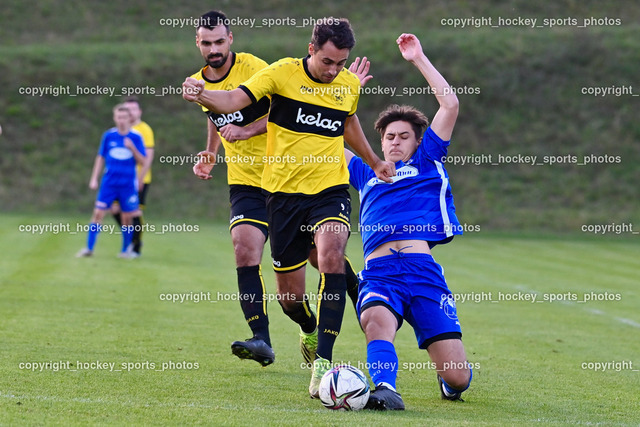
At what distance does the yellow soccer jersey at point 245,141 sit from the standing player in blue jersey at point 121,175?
8903 mm

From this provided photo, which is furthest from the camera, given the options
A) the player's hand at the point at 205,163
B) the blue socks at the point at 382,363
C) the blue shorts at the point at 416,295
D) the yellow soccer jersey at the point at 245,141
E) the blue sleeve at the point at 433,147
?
the yellow soccer jersey at the point at 245,141

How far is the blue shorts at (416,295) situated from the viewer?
574 cm

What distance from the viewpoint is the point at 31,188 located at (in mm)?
31672

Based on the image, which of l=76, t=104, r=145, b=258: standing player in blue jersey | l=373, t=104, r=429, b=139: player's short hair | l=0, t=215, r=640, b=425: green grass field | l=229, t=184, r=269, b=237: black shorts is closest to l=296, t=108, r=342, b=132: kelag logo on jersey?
l=373, t=104, r=429, b=139: player's short hair

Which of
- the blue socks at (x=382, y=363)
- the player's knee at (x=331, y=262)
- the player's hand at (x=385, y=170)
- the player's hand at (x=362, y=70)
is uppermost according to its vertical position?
the player's hand at (x=362, y=70)

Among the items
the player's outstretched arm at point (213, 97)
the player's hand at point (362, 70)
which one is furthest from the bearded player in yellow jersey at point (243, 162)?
the player's outstretched arm at point (213, 97)

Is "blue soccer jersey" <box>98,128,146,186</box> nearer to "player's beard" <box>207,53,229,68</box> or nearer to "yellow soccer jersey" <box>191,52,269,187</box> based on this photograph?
"yellow soccer jersey" <box>191,52,269,187</box>

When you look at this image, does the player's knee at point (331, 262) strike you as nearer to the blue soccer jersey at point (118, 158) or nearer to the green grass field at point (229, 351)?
the green grass field at point (229, 351)

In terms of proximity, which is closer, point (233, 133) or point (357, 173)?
point (233, 133)

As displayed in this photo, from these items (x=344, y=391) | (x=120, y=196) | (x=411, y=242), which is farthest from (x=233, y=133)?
(x=120, y=196)

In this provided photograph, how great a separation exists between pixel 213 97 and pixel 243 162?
1.77 metres

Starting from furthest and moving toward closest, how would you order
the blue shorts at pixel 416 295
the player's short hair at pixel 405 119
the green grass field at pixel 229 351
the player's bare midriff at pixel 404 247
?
the player's short hair at pixel 405 119
the player's bare midriff at pixel 404 247
the blue shorts at pixel 416 295
the green grass field at pixel 229 351

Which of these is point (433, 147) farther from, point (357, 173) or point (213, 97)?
point (213, 97)

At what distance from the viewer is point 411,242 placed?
19.5ft
